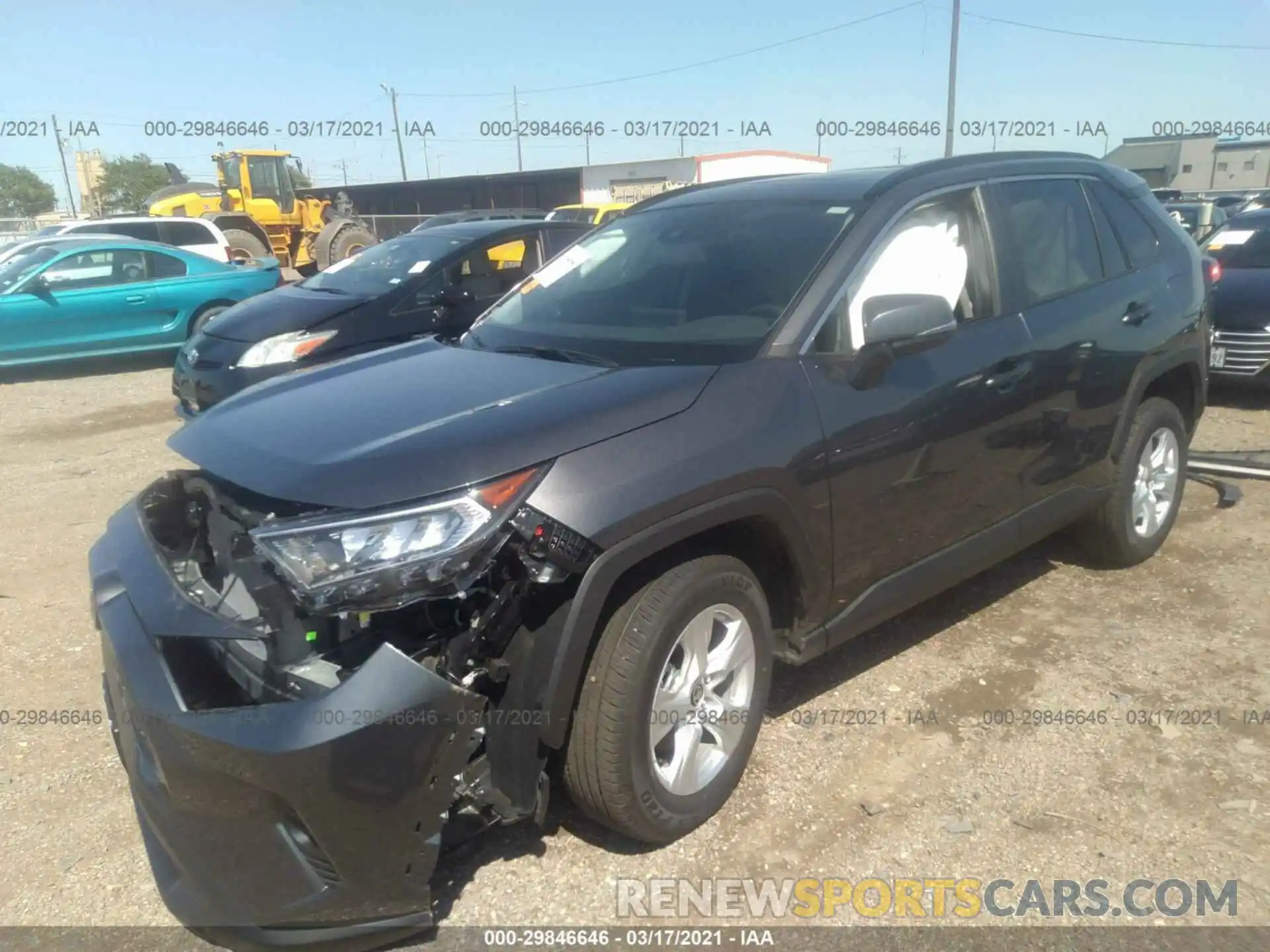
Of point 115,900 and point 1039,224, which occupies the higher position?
point 1039,224

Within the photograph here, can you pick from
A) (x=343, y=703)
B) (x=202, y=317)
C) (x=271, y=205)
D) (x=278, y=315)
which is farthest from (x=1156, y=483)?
(x=271, y=205)

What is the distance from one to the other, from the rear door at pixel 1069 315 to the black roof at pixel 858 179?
0.10 metres

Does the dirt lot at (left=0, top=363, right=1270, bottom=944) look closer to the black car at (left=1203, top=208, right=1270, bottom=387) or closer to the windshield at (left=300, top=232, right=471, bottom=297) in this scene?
the windshield at (left=300, top=232, right=471, bottom=297)

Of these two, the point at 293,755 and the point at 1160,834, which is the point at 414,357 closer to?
the point at 293,755

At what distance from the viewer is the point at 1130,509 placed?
4.50 m

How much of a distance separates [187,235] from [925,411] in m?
14.7

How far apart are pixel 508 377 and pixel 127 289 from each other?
10.0 meters

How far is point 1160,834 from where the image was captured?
2.84 metres

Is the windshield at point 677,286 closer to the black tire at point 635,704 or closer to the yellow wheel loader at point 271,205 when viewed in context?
the black tire at point 635,704

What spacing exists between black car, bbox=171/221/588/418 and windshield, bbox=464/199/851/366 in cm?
273

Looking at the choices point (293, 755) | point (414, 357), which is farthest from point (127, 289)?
point (293, 755)

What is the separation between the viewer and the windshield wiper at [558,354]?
303 centimetres

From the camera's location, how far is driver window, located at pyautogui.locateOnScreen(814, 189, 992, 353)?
125 inches

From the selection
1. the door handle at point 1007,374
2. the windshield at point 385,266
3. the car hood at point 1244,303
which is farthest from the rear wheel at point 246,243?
the door handle at point 1007,374
